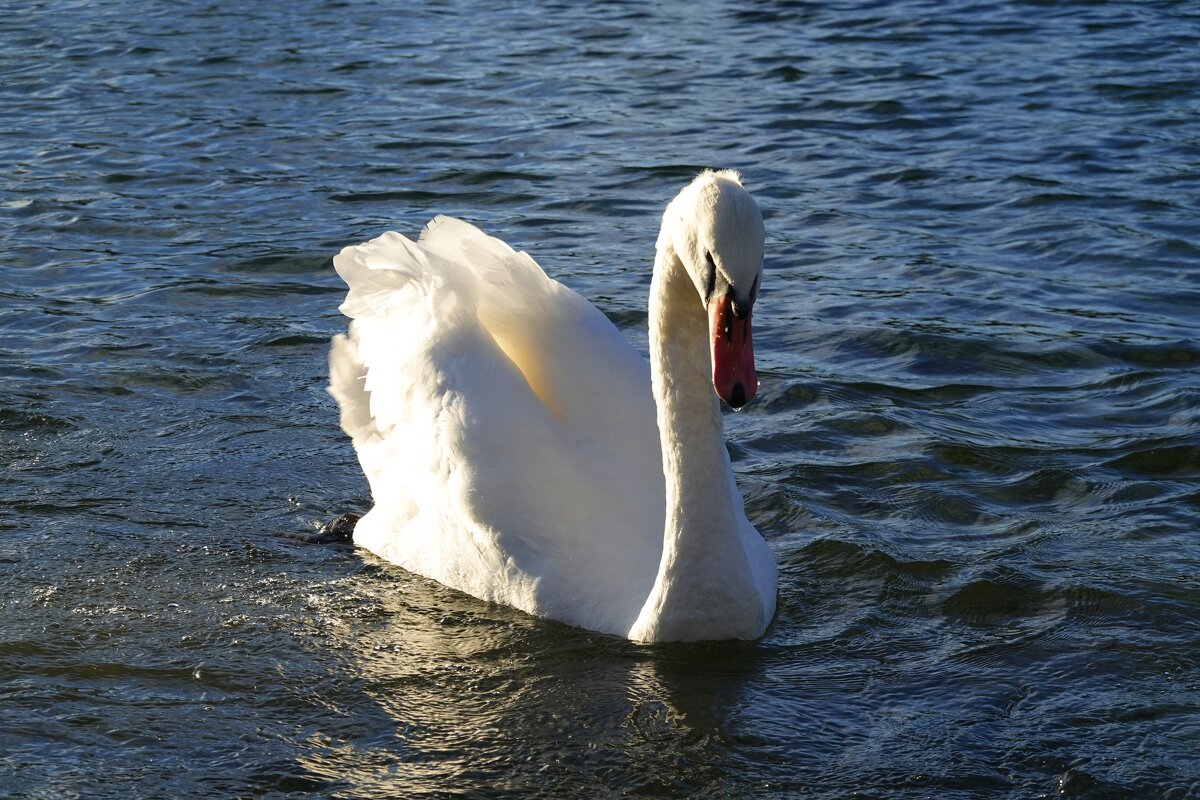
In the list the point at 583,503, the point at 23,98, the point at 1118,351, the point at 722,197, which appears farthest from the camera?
the point at 23,98

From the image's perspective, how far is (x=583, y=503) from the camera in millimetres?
6027

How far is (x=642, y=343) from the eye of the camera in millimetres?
9164

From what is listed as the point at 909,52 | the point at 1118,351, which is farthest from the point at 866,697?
the point at 909,52

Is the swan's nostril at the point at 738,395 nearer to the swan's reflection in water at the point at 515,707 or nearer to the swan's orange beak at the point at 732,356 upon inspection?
the swan's orange beak at the point at 732,356

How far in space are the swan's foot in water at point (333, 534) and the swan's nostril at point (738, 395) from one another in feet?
8.45

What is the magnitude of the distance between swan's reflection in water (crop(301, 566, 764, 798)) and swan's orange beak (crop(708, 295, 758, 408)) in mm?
1134

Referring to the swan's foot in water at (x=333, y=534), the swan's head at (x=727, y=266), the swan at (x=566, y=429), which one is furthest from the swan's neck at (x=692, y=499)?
the swan's foot in water at (x=333, y=534)

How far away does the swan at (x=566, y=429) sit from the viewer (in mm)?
5332

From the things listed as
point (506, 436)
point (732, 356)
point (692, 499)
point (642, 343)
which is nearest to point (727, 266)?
point (732, 356)

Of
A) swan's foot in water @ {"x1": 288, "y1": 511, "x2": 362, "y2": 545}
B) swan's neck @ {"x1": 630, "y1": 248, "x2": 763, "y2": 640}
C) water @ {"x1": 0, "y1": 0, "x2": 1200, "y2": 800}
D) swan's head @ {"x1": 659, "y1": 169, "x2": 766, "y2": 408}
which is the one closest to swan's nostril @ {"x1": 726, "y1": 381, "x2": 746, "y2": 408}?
swan's head @ {"x1": 659, "y1": 169, "x2": 766, "y2": 408}

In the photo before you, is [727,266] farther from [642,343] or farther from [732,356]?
[642,343]

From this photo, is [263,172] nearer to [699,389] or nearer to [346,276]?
[346,276]

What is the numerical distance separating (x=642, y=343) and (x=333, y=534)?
2.74 meters

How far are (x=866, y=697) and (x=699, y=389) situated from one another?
1157 mm
